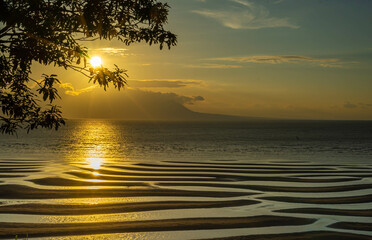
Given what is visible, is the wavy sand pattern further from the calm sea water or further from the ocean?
the calm sea water

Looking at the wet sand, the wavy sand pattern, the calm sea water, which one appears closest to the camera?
the wet sand

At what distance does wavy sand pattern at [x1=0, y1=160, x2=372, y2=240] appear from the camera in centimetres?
1109

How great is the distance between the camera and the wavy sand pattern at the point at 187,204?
36.4 feet

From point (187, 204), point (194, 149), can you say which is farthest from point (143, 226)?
point (194, 149)

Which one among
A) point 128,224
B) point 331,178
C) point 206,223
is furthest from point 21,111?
point 331,178

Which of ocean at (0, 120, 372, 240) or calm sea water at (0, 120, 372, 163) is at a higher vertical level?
ocean at (0, 120, 372, 240)

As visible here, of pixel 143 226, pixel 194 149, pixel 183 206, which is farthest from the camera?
pixel 194 149

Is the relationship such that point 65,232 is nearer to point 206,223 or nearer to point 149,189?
point 206,223

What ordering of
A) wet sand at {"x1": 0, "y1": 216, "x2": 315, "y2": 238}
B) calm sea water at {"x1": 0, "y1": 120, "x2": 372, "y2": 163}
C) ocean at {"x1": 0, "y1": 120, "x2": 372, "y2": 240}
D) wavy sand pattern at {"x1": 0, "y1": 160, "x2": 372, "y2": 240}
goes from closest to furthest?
wet sand at {"x1": 0, "y1": 216, "x2": 315, "y2": 238}, ocean at {"x1": 0, "y1": 120, "x2": 372, "y2": 240}, wavy sand pattern at {"x1": 0, "y1": 160, "x2": 372, "y2": 240}, calm sea water at {"x1": 0, "y1": 120, "x2": 372, "y2": 163}

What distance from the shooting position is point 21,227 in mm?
11203

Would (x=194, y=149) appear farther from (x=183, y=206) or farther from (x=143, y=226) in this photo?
(x=143, y=226)

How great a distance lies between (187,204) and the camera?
46.3ft

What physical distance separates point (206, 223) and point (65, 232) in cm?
341

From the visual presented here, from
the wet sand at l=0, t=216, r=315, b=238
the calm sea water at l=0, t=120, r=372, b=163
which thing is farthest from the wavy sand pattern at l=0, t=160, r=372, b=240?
the calm sea water at l=0, t=120, r=372, b=163
